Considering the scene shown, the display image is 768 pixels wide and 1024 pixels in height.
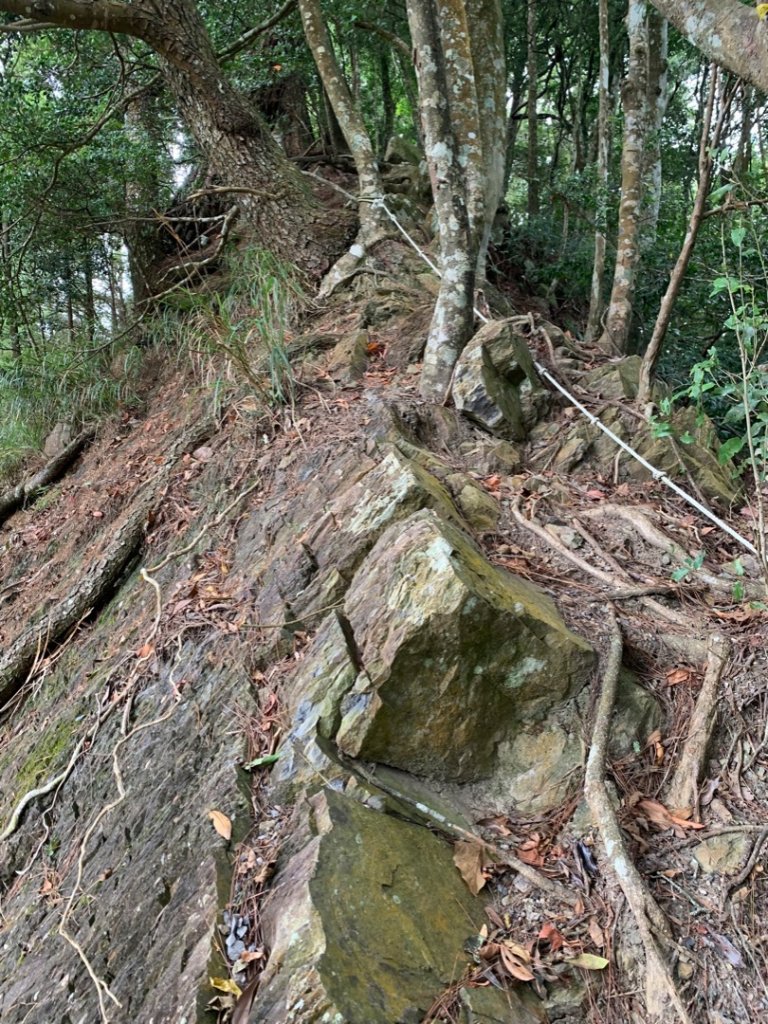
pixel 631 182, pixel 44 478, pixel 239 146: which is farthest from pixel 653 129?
pixel 44 478

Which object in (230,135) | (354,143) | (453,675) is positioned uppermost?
(230,135)

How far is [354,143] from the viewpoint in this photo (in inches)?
242

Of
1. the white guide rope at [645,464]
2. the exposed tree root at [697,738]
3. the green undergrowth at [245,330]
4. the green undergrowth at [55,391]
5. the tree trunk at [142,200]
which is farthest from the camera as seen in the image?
the tree trunk at [142,200]

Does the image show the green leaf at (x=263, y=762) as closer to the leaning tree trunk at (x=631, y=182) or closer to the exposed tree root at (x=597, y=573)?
the exposed tree root at (x=597, y=573)

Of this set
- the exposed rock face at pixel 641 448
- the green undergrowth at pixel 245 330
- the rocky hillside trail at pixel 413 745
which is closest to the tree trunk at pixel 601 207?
the exposed rock face at pixel 641 448

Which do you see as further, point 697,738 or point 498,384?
point 498,384

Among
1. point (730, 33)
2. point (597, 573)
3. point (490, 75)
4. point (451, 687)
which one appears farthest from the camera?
point (490, 75)

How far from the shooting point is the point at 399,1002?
5.61 feet

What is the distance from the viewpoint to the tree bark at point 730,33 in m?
1.73

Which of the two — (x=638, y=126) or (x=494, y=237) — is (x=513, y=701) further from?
(x=494, y=237)

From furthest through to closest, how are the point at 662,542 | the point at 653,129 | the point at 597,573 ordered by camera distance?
the point at 653,129 → the point at 662,542 → the point at 597,573

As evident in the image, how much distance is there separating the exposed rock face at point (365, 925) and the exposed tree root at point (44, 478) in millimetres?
5068

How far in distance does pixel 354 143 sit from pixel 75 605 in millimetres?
4705

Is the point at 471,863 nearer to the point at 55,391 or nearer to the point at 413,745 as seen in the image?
the point at 413,745
